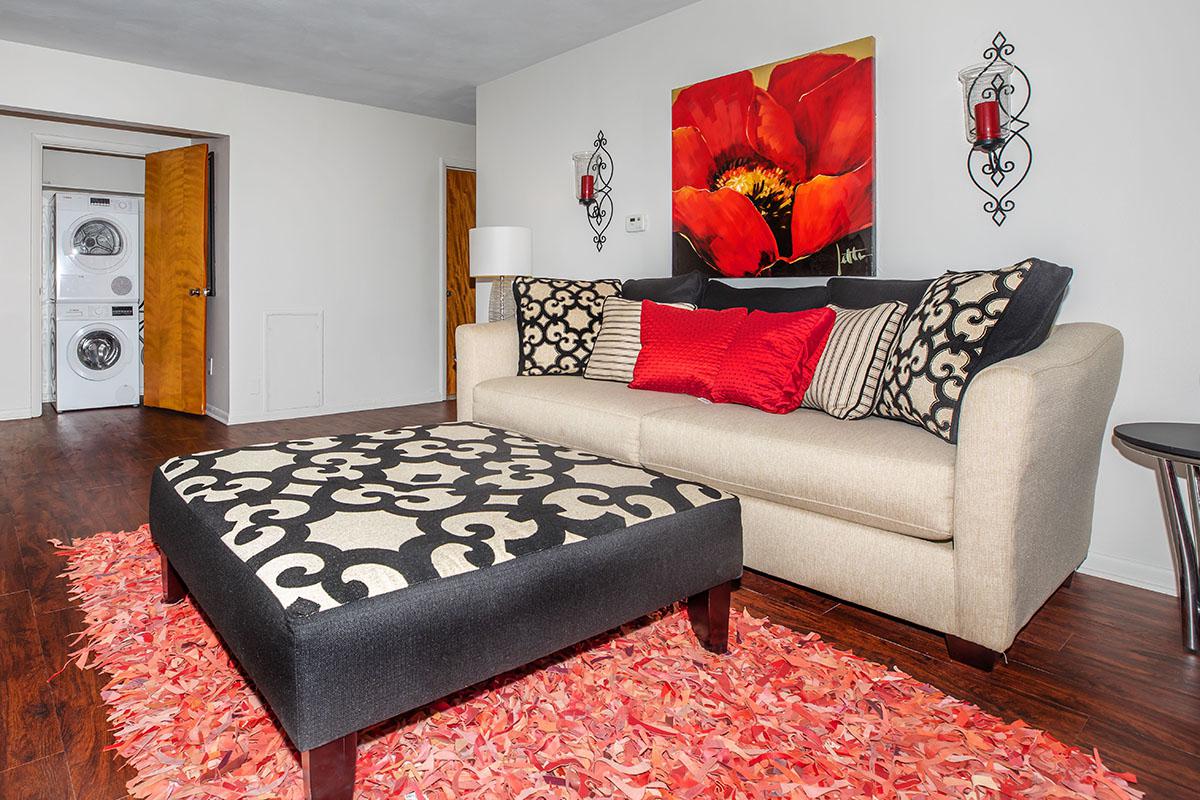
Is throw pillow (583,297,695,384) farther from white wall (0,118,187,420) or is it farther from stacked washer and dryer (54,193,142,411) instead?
stacked washer and dryer (54,193,142,411)

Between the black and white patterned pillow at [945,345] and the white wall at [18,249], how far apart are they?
5937 mm

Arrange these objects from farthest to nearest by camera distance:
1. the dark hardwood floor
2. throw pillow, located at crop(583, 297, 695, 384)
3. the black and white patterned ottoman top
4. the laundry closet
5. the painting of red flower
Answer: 1. the laundry closet
2. throw pillow, located at crop(583, 297, 695, 384)
3. the painting of red flower
4. the dark hardwood floor
5. the black and white patterned ottoman top

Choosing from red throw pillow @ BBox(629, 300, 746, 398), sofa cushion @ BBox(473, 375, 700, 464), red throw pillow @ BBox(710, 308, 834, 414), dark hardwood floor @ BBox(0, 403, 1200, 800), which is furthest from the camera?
red throw pillow @ BBox(629, 300, 746, 398)

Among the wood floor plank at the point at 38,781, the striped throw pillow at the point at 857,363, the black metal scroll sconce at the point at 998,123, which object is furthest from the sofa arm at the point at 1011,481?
the wood floor plank at the point at 38,781

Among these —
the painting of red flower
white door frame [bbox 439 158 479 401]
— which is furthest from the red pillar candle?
white door frame [bbox 439 158 479 401]

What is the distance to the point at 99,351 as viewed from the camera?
593 cm

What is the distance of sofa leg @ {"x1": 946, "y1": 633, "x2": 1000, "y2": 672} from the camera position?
1712 millimetres

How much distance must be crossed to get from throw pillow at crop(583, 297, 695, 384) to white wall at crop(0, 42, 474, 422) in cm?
302

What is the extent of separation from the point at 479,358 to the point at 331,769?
241 cm

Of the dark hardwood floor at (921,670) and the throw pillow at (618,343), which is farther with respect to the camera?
the throw pillow at (618,343)

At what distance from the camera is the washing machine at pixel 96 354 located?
18.9ft

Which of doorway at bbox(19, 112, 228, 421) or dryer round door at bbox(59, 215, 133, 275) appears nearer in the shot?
doorway at bbox(19, 112, 228, 421)

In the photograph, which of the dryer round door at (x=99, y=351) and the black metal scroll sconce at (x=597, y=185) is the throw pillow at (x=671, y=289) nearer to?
the black metal scroll sconce at (x=597, y=185)

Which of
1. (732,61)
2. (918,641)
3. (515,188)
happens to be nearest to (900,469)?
(918,641)
